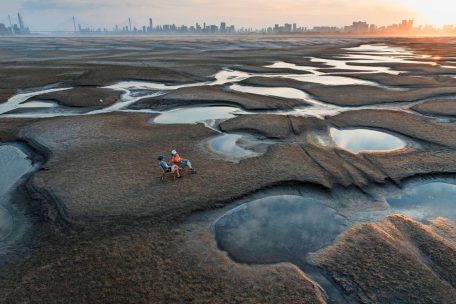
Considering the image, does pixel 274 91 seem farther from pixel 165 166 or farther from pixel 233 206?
pixel 233 206

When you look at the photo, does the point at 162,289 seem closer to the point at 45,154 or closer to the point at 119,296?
the point at 119,296

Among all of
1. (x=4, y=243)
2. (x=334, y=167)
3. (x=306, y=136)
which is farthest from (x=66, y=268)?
(x=306, y=136)

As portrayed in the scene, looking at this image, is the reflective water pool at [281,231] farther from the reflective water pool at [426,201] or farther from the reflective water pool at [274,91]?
the reflective water pool at [274,91]

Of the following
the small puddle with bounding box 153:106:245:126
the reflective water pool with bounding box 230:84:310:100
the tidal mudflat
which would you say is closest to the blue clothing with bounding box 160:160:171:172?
the tidal mudflat

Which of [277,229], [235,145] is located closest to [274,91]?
[235,145]

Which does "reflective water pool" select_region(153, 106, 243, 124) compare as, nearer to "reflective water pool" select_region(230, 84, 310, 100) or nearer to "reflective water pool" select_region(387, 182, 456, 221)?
"reflective water pool" select_region(230, 84, 310, 100)

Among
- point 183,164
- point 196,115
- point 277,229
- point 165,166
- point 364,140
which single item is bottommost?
point 277,229
